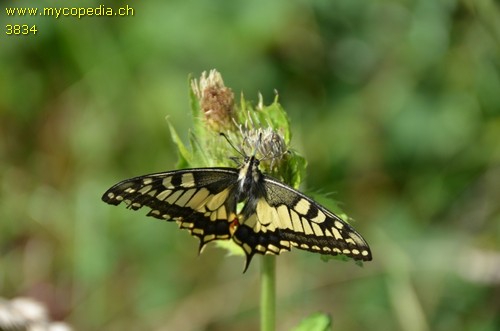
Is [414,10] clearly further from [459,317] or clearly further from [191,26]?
[459,317]

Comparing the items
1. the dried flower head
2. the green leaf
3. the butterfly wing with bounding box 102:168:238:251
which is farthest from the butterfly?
the green leaf

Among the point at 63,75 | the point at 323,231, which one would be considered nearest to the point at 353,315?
the point at 323,231

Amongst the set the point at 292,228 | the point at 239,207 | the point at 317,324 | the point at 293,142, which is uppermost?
the point at 293,142

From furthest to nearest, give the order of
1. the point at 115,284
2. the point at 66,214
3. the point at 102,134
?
the point at 102,134 < the point at 66,214 < the point at 115,284

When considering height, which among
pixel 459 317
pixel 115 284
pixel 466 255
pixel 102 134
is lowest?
pixel 115 284

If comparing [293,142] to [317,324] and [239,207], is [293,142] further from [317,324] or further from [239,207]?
[317,324]

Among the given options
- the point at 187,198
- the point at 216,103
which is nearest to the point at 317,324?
the point at 187,198

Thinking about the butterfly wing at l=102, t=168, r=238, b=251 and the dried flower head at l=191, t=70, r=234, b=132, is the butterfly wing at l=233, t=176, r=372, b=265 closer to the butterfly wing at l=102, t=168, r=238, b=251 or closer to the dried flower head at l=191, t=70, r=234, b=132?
the butterfly wing at l=102, t=168, r=238, b=251
